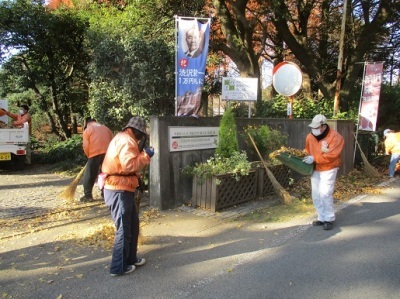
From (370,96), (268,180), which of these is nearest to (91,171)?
(268,180)

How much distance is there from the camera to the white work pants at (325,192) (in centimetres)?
548

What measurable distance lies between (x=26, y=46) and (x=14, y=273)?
11.3 meters

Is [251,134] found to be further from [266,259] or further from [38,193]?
[38,193]

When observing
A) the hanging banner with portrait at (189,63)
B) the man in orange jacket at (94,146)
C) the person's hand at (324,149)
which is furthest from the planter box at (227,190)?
the man in orange jacket at (94,146)

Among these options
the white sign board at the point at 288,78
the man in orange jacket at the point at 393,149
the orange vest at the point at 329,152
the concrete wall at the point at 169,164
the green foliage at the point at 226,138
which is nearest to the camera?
the orange vest at the point at 329,152

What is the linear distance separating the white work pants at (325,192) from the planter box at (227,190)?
62.0 inches

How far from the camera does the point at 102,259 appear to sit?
4340 millimetres

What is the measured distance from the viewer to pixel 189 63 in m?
7.10

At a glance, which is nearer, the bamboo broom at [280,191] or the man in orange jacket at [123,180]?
the man in orange jacket at [123,180]

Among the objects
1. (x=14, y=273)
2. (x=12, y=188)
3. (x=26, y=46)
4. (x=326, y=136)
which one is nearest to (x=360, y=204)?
(x=326, y=136)

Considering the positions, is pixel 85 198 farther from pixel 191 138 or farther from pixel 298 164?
pixel 298 164

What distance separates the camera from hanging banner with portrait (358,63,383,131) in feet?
36.8

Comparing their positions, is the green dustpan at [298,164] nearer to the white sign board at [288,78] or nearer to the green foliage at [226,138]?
the green foliage at [226,138]

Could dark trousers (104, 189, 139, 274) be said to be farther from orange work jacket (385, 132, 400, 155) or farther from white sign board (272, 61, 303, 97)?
orange work jacket (385, 132, 400, 155)
